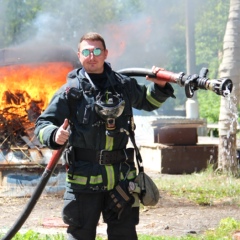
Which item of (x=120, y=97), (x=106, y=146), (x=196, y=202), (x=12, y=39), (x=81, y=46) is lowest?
(x=196, y=202)

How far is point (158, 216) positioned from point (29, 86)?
365 cm

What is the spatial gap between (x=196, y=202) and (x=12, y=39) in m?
8.27

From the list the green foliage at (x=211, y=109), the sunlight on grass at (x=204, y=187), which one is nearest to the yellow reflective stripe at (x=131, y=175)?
the sunlight on grass at (x=204, y=187)

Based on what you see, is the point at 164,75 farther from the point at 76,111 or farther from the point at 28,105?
the point at 28,105

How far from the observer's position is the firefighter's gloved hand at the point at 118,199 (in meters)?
4.22

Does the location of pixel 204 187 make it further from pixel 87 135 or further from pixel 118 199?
pixel 87 135

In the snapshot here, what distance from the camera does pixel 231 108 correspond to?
10.0 meters

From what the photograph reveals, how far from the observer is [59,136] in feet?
13.0

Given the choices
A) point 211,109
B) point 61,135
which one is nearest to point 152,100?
point 61,135

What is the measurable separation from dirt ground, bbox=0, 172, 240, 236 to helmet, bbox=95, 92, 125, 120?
212 centimetres

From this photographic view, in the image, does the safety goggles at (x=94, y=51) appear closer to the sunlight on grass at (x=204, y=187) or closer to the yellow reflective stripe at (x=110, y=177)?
the yellow reflective stripe at (x=110, y=177)

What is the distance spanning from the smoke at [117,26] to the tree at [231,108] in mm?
2630

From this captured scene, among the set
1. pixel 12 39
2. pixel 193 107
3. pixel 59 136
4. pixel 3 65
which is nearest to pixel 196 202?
pixel 3 65

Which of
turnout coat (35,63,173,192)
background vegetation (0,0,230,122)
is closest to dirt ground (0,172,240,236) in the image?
turnout coat (35,63,173,192)
